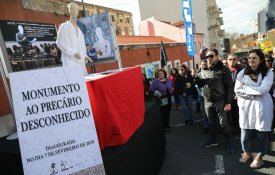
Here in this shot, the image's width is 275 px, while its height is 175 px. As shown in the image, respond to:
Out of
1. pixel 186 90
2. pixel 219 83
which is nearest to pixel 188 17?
pixel 186 90

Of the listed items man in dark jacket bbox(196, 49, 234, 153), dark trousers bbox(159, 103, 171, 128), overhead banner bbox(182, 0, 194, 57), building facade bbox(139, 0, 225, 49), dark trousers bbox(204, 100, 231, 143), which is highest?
building facade bbox(139, 0, 225, 49)

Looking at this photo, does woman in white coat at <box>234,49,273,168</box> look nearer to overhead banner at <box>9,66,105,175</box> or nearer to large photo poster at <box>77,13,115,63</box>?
overhead banner at <box>9,66,105,175</box>

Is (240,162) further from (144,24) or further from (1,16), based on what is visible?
(144,24)

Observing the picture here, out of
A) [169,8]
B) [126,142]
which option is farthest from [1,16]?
[169,8]

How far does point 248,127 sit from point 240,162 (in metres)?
0.65

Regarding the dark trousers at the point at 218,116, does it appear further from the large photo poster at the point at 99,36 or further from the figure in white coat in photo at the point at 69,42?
the figure in white coat in photo at the point at 69,42

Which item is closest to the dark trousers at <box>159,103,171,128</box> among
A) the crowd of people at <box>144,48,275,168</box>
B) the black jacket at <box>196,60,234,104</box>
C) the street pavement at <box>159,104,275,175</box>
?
the street pavement at <box>159,104,275,175</box>

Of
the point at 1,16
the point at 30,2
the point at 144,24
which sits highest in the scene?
the point at 144,24

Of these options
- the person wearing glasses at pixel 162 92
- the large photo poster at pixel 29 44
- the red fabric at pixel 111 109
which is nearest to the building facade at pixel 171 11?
the person wearing glasses at pixel 162 92

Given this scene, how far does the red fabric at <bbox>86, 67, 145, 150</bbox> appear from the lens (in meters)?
2.37

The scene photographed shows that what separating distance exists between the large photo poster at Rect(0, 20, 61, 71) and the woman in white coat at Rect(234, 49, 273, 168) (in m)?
3.68

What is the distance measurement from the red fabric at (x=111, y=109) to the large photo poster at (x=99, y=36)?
2.14 metres

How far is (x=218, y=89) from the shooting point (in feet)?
13.1

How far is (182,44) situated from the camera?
2414 cm
